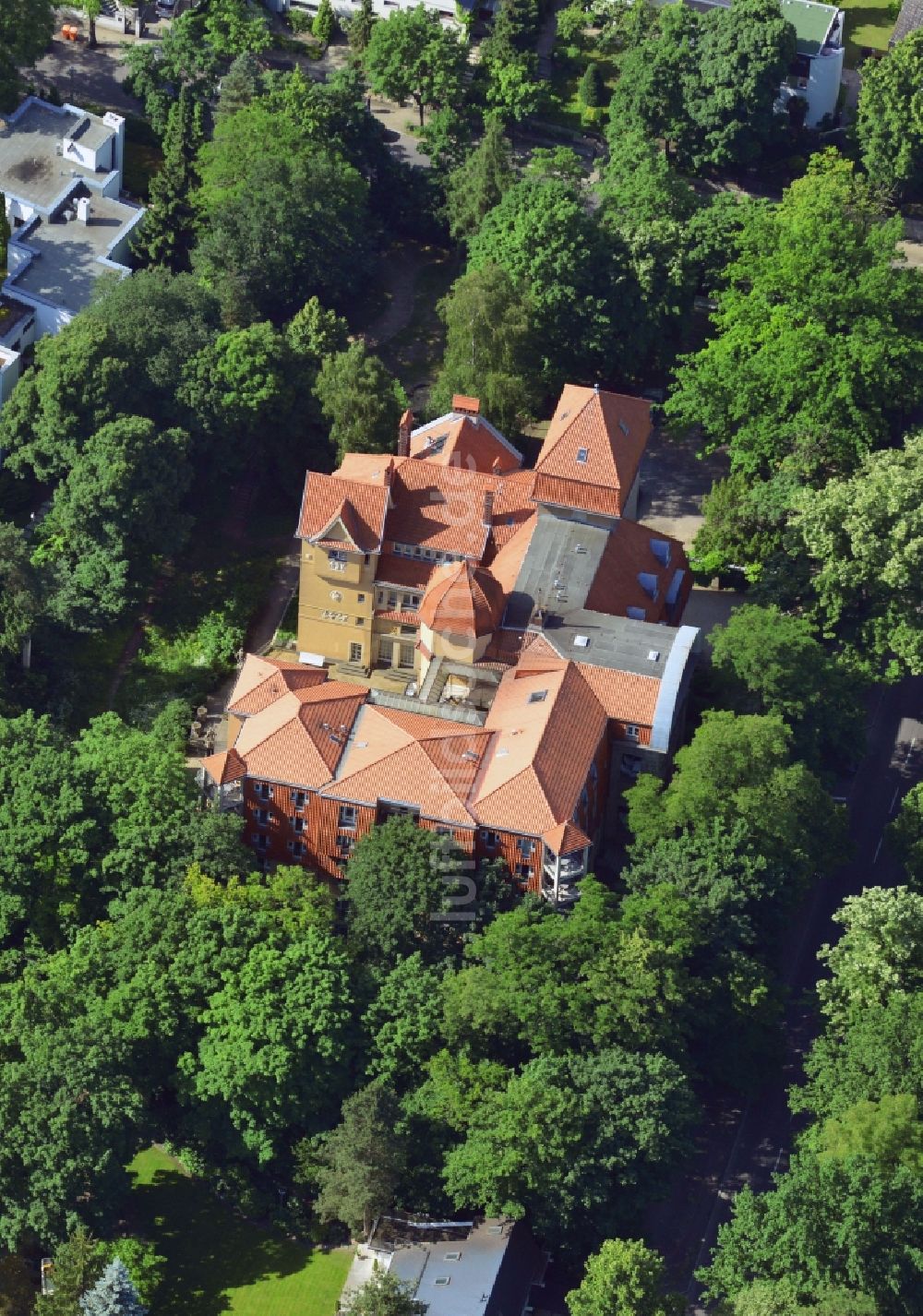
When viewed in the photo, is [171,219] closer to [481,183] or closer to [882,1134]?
[481,183]

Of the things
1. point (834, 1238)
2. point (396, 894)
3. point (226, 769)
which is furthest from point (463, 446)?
point (834, 1238)

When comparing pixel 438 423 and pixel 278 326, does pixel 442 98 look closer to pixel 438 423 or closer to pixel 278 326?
pixel 278 326

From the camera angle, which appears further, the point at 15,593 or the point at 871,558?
the point at 15,593

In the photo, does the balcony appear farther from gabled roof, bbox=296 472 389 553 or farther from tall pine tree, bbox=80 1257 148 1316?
tall pine tree, bbox=80 1257 148 1316

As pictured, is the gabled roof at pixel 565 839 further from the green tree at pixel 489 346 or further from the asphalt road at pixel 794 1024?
the green tree at pixel 489 346

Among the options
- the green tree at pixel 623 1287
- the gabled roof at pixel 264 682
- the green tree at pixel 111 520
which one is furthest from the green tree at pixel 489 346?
the green tree at pixel 623 1287
